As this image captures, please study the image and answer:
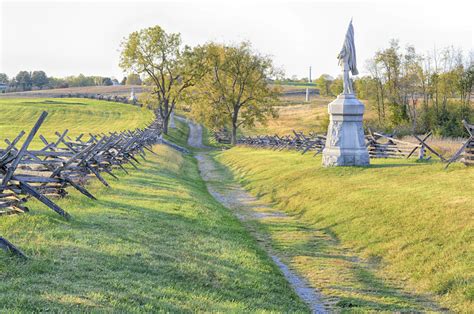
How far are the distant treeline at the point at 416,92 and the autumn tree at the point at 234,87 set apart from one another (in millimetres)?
11983

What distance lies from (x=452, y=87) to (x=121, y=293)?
5389 cm

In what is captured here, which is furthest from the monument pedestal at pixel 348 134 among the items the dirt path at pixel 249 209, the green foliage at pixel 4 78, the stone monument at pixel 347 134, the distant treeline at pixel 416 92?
the green foliage at pixel 4 78

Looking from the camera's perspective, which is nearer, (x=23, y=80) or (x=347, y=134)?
(x=347, y=134)

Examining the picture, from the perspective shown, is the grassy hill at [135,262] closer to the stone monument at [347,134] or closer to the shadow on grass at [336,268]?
the shadow on grass at [336,268]

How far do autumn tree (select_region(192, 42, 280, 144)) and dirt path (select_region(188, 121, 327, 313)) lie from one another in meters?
21.3

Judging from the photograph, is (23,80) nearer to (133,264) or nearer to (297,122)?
(297,122)

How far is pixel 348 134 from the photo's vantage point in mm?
20844

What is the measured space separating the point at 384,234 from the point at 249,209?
614cm

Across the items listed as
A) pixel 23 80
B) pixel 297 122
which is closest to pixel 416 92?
pixel 297 122

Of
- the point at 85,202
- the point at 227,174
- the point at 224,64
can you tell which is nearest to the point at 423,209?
the point at 85,202

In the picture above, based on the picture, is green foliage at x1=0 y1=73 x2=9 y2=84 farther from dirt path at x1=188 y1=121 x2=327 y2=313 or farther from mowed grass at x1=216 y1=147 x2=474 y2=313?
mowed grass at x1=216 y1=147 x2=474 y2=313

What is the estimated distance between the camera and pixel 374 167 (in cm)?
2025

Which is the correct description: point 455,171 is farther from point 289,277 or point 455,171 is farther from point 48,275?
point 48,275

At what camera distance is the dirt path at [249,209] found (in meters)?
9.41
